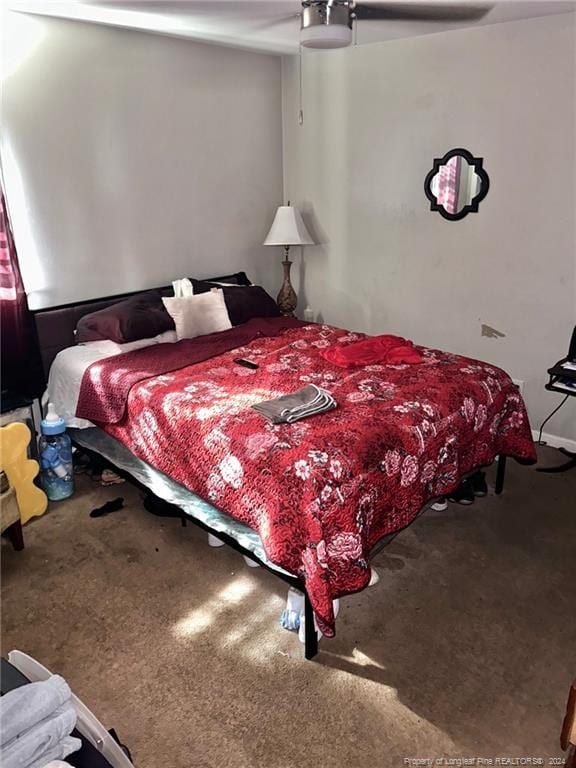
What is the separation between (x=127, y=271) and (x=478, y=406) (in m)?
2.33

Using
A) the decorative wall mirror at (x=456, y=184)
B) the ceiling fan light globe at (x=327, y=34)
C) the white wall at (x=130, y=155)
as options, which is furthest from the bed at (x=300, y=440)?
the ceiling fan light globe at (x=327, y=34)

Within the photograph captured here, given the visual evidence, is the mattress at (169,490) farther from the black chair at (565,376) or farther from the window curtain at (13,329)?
the black chair at (565,376)

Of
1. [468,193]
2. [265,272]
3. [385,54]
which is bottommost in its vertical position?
[265,272]

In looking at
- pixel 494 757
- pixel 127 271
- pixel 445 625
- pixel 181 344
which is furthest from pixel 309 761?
pixel 127 271

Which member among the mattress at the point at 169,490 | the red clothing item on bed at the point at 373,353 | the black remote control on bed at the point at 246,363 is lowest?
the mattress at the point at 169,490

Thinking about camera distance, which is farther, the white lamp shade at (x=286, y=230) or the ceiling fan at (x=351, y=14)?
the white lamp shade at (x=286, y=230)

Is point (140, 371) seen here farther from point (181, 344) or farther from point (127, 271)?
point (127, 271)

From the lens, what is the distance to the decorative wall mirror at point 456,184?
12.1 ft

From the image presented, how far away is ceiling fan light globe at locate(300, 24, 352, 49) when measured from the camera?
2.87 m

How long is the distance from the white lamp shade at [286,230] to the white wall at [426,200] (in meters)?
0.32

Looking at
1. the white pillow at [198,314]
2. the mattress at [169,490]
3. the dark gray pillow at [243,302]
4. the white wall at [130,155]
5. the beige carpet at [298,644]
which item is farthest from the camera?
the dark gray pillow at [243,302]

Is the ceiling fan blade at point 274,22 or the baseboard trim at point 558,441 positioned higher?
the ceiling fan blade at point 274,22

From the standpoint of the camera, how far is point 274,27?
11.1ft

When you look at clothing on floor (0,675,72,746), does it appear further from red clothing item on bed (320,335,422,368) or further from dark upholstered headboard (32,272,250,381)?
dark upholstered headboard (32,272,250,381)
